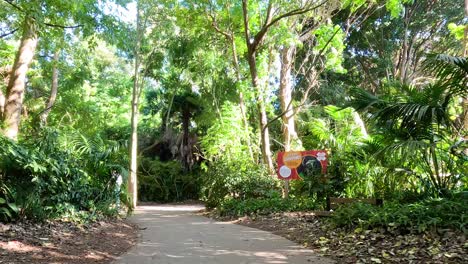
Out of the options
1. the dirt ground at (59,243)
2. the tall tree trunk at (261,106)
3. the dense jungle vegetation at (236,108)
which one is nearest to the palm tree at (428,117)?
the dense jungle vegetation at (236,108)

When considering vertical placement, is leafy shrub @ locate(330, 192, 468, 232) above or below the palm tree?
below

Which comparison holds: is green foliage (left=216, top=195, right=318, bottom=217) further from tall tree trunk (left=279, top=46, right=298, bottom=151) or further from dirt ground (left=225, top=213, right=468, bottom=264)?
tall tree trunk (left=279, top=46, right=298, bottom=151)

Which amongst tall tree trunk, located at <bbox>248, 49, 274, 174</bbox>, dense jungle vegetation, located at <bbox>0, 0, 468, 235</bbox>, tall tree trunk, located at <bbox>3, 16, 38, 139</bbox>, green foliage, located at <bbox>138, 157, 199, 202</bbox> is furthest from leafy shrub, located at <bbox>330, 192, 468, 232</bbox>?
green foliage, located at <bbox>138, 157, 199, 202</bbox>

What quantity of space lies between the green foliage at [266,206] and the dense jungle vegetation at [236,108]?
2.5 inches

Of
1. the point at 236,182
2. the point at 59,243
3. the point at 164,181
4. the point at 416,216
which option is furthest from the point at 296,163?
the point at 164,181

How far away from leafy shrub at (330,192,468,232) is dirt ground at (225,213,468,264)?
0.47 ft

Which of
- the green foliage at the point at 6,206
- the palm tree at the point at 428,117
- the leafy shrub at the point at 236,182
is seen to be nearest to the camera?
the palm tree at the point at 428,117

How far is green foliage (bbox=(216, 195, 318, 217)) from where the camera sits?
12.4 m

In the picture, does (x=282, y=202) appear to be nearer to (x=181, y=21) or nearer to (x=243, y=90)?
(x=243, y=90)

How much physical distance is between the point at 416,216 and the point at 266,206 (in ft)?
21.4

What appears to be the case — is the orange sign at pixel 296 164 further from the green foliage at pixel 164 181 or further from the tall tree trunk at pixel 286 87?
the green foliage at pixel 164 181

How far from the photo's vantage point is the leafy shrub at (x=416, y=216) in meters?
6.37

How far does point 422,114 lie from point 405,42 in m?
17.0

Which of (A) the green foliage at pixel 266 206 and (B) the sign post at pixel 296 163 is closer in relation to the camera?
(B) the sign post at pixel 296 163
